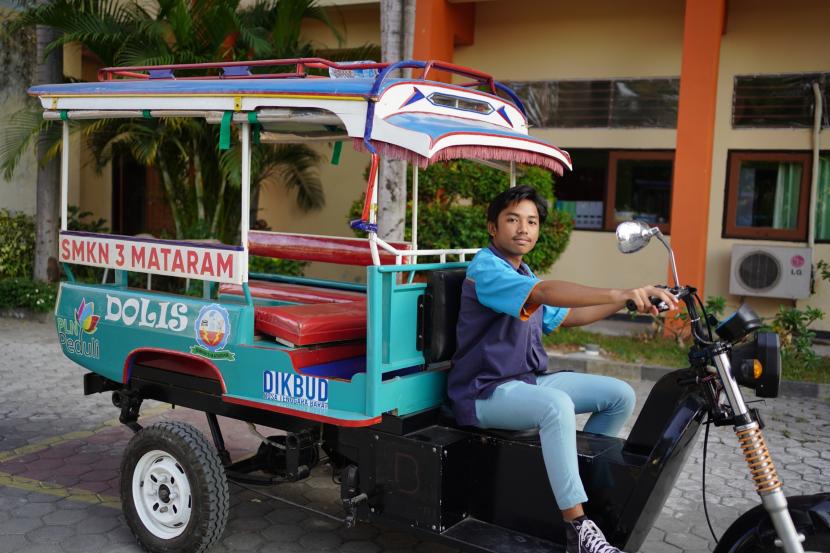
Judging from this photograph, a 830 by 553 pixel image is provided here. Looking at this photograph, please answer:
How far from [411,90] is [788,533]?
2225 millimetres

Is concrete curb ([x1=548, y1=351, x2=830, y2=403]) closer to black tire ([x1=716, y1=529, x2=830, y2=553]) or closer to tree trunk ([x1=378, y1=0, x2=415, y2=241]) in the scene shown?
tree trunk ([x1=378, y1=0, x2=415, y2=241])

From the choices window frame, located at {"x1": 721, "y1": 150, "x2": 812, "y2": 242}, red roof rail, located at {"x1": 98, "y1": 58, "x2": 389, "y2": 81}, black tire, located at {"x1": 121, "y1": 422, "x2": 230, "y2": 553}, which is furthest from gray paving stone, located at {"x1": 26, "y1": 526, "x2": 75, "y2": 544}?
window frame, located at {"x1": 721, "y1": 150, "x2": 812, "y2": 242}

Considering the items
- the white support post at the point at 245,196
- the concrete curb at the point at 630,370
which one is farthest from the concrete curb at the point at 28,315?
the white support post at the point at 245,196

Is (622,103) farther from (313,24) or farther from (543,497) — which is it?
(543,497)

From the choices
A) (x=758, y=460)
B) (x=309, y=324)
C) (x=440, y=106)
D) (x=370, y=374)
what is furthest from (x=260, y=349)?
(x=758, y=460)

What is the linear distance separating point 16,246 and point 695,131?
8613 millimetres

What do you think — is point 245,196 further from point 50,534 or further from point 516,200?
point 50,534

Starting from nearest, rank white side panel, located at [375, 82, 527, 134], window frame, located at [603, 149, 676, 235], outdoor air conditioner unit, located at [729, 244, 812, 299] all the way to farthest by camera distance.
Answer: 1. white side panel, located at [375, 82, 527, 134]
2. outdoor air conditioner unit, located at [729, 244, 812, 299]
3. window frame, located at [603, 149, 676, 235]

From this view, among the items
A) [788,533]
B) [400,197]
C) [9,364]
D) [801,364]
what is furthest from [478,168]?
[788,533]

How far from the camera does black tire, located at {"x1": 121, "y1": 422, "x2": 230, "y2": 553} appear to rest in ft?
12.1

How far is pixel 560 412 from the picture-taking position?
3.17 meters

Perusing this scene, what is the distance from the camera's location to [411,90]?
3574 millimetres

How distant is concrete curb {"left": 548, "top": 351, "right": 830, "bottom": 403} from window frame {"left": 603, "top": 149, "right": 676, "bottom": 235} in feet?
9.11

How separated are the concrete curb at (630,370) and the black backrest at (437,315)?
400 cm
